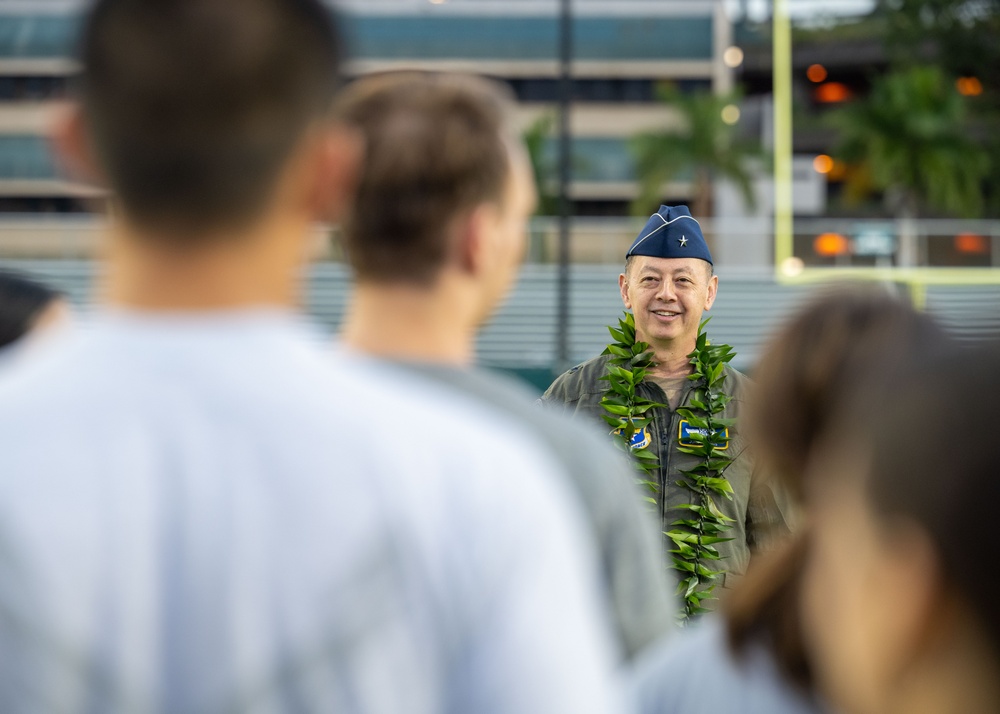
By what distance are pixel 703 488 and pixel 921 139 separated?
33.0 m

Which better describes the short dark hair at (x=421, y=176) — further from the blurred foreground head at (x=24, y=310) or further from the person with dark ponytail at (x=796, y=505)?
the blurred foreground head at (x=24, y=310)

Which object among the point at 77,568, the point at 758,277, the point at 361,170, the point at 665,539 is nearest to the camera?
the point at 77,568

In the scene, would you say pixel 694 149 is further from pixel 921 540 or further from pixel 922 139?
pixel 921 540

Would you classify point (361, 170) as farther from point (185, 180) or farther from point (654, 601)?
point (654, 601)

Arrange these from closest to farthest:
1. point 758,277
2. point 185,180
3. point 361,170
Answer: point 185,180 < point 361,170 < point 758,277

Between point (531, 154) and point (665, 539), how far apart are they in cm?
3009

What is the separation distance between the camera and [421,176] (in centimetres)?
147

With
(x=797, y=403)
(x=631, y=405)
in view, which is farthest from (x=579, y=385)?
(x=797, y=403)

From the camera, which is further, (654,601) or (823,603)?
(654,601)

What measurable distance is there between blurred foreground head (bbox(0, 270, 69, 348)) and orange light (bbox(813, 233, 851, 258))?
64.0ft

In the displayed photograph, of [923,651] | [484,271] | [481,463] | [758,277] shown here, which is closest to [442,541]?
[481,463]

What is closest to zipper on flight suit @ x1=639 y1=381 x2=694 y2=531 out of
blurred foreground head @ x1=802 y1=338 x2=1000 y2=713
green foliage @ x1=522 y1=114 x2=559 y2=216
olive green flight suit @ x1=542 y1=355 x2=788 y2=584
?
olive green flight suit @ x1=542 y1=355 x2=788 y2=584

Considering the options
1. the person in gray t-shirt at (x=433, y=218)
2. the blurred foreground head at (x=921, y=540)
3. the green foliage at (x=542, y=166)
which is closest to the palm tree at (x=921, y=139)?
the green foliage at (x=542, y=166)

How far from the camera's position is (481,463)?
3.42 feet
